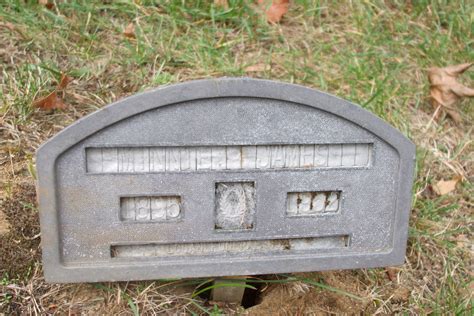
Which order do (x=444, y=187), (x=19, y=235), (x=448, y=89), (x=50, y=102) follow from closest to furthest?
(x=19, y=235) → (x=50, y=102) → (x=444, y=187) → (x=448, y=89)

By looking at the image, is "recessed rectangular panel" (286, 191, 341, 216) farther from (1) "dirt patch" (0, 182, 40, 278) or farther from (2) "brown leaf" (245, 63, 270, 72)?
(2) "brown leaf" (245, 63, 270, 72)

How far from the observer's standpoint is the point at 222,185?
5.71 ft

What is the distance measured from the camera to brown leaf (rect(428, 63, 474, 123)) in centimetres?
277

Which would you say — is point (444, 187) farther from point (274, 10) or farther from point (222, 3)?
point (222, 3)

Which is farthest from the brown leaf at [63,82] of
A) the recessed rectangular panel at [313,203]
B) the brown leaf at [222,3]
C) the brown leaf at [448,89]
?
the brown leaf at [448,89]

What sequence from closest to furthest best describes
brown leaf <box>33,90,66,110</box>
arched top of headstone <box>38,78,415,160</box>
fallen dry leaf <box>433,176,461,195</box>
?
arched top of headstone <box>38,78,415,160</box>, brown leaf <box>33,90,66,110</box>, fallen dry leaf <box>433,176,461,195</box>

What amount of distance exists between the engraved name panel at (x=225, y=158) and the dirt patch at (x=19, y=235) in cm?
44

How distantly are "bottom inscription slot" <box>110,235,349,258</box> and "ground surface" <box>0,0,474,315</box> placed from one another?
0.62 feet

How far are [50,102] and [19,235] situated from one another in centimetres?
56

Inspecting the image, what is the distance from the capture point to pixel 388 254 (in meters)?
1.88

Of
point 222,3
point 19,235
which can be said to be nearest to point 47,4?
point 222,3

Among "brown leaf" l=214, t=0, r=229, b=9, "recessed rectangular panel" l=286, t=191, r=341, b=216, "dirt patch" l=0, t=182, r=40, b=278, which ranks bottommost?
"dirt patch" l=0, t=182, r=40, b=278

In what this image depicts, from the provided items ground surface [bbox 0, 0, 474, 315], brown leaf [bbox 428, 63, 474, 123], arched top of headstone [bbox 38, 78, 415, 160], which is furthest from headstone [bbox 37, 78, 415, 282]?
brown leaf [bbox 428, 63, 474, 123]

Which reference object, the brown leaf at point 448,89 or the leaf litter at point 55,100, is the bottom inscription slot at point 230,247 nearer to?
the leaf litter at point 55,100
